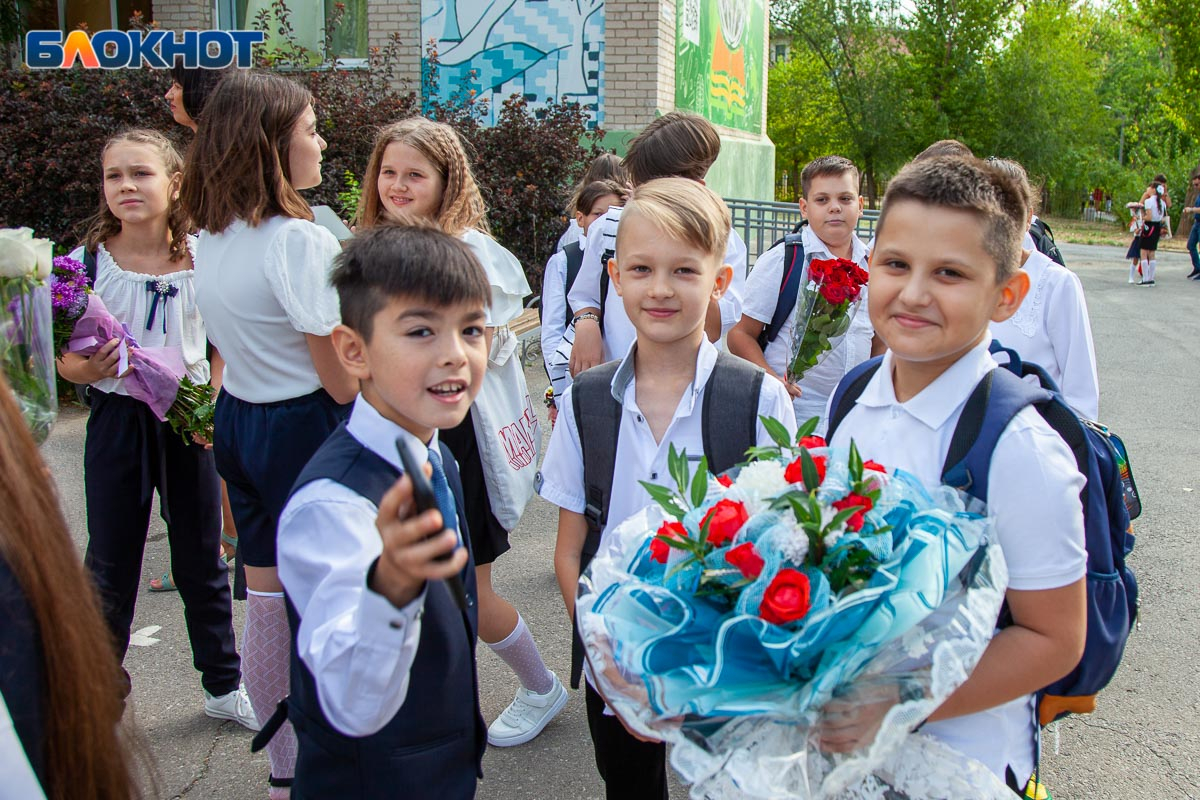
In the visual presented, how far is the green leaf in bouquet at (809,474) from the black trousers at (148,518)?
265cm

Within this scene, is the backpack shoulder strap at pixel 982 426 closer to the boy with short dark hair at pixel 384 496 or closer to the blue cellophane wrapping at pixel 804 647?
the blue cellophane wrapping at pixel 804 647

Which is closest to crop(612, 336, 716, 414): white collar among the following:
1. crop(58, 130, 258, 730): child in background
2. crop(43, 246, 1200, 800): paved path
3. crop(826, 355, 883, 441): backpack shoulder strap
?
crop(826, 355, 883, 441): backpack shoulder strap

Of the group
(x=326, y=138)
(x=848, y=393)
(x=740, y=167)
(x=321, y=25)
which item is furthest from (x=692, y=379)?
(x=740, y=167)

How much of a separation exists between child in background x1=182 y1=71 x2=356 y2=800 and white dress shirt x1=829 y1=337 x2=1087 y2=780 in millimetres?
1580

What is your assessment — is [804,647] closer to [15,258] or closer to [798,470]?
[798,470]

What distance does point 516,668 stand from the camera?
11.4 ft

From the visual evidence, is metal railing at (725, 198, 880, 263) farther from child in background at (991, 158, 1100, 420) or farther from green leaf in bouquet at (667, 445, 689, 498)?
green leaf in bouquet at (667, 445, 689, 498)

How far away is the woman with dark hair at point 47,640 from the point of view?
133 centimetres

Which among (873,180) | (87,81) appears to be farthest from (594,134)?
(873,180)

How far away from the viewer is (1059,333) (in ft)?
11.8

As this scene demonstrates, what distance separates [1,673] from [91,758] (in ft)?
0.65

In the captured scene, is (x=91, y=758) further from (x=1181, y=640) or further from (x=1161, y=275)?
(x=1161, y=275)

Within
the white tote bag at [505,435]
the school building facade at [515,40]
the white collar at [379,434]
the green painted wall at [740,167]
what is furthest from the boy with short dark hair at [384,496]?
the green painted wall at [740,167]

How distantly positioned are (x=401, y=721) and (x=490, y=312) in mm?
1517
